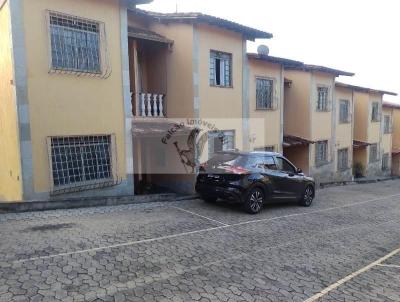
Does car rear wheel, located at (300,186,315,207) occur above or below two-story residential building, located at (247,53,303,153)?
below

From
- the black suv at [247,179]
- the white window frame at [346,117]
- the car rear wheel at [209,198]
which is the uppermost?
the white window frame at [346,117]

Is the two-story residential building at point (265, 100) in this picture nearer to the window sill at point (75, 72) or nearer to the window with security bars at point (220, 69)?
the window with security bars at point (220, 69)

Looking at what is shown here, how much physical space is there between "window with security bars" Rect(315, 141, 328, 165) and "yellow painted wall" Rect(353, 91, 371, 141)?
6434mm

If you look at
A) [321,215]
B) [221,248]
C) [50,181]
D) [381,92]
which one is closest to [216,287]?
[221,248]

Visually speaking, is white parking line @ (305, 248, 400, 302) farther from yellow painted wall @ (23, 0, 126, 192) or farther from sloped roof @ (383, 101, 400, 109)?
sloped roof @ (383, 101, 400, 109)

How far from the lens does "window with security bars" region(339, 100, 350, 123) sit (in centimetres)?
2105

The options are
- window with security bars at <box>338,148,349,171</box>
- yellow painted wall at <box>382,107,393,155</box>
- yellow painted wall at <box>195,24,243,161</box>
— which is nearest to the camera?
yellow painted wall at <box>195,24,243,161</box>

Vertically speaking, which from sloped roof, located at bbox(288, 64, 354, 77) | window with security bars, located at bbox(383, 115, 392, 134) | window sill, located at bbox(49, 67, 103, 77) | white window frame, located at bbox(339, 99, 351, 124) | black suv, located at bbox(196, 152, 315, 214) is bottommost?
black suv, located at bbox(196, 152, 315, 214)

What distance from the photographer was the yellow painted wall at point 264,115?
14.2 meters

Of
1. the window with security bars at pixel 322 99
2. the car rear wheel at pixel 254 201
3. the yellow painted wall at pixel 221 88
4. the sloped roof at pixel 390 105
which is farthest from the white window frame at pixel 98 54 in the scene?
the sloped roof at pixel 390 105

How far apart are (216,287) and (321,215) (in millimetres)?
6131

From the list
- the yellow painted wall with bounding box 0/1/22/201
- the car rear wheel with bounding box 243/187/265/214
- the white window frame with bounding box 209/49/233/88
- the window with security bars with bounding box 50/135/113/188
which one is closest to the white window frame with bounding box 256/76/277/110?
the white window frame with bounding box 209/49/233/88

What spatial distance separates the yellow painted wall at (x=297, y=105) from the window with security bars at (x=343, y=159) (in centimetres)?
502

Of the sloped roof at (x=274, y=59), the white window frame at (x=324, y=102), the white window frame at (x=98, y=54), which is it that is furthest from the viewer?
the white window frame at (x=324, y=102)
